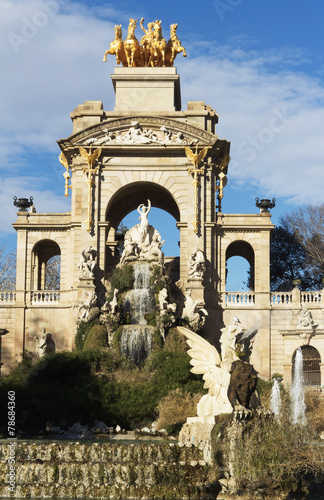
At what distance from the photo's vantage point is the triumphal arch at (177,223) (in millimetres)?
47562

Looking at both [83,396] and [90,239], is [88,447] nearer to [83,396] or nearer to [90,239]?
[83,396]

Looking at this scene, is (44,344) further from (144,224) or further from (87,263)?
(144,224)

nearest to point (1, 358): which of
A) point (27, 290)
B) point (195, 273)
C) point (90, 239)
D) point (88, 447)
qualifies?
point (27, 290)

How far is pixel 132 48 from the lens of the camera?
170 feet

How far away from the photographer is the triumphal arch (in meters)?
47.6

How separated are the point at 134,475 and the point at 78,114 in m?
27.1

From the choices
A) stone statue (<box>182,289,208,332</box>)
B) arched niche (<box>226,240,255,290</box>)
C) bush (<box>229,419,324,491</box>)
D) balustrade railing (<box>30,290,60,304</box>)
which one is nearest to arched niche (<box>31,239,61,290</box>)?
balustrade railing (<box>30,290,60,304</box>)

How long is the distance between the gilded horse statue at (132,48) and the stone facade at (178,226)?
170 inches

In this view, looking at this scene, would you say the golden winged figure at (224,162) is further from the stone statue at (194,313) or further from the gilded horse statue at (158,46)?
the stone statue at (194,313)

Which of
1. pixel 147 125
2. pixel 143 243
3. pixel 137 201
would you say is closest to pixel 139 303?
pixel 143 243

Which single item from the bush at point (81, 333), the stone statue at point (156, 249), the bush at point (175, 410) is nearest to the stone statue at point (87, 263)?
→ the bush at point (81, 333)

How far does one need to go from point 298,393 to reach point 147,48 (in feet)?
72.8

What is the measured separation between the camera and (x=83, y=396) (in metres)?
37.2

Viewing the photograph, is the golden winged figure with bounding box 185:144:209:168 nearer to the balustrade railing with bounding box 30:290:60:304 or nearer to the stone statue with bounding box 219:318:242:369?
the balustrade railing with bounding box 30:290:60:304
